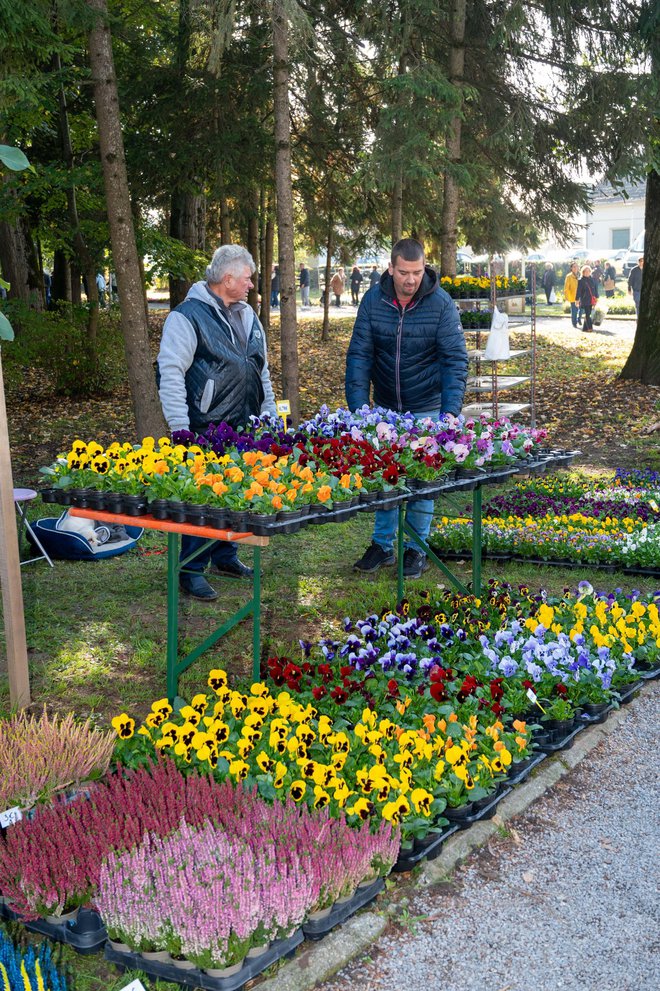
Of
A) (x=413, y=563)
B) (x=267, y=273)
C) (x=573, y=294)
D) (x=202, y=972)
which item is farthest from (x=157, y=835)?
(x=573, y=294)

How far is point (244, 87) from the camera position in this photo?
14.3m

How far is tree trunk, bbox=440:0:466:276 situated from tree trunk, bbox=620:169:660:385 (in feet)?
10.5

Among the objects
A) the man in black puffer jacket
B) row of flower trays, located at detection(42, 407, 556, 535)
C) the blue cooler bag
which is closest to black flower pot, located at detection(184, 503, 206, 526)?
row of flower trays, located at detection(42, 407, 556, 535)

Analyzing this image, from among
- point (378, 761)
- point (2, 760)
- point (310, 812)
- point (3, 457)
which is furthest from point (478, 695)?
point (3, 457)

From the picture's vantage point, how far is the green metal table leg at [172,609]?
4.54m

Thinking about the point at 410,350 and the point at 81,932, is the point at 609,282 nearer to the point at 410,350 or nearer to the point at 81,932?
the point at 410,350

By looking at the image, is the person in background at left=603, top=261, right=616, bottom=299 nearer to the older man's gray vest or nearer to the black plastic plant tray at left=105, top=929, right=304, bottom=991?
the older man's gray vest

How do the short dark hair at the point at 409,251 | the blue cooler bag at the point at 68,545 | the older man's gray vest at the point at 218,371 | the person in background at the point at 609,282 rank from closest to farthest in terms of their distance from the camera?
the older man's gray vest at the point at 218,371, the short dark hair at the point at 409,251, the blue cooler bag at the point at 68,545, the person in background at the point at 609,282

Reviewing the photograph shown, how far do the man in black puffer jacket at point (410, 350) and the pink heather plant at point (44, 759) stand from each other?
3.06 meters

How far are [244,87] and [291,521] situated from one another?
11.7 metres

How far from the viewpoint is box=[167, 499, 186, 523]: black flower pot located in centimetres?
429

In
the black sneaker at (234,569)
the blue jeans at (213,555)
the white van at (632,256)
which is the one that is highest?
the white van at (632,256)

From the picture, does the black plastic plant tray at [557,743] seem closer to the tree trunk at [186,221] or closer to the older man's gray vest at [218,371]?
the older man's gray vest at [218,371]

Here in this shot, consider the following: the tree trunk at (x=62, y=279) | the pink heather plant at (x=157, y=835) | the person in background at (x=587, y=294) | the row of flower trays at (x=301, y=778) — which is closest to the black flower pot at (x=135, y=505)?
the row of flower trays at (x=301, y=778)
